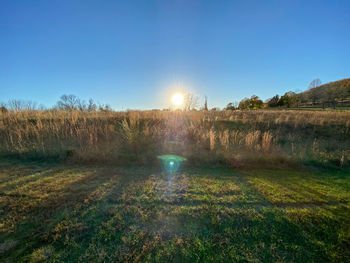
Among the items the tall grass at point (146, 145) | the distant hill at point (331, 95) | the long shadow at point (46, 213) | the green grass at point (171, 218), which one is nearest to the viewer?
the green grass at point (171, 218)

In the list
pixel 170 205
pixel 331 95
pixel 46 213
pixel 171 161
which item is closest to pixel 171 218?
pixel 170 205

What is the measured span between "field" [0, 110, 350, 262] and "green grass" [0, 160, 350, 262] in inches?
0.5

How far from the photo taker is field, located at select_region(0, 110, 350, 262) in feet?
4.77

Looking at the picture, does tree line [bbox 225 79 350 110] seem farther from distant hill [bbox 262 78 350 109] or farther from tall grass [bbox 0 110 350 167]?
tall grass [bbox 0 110 350 167]

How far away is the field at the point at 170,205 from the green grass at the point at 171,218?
0.01 metres

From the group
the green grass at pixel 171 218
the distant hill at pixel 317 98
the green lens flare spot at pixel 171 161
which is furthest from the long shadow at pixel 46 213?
the distant hill at pixel 317 98

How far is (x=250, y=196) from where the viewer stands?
2.43 metres

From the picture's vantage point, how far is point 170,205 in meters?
2.16

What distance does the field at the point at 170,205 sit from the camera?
4.77 feet

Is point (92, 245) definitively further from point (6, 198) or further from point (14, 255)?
point (6, 198)

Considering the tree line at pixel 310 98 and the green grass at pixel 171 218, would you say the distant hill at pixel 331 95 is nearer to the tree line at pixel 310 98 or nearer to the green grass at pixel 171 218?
the tree line at pixel 310 98

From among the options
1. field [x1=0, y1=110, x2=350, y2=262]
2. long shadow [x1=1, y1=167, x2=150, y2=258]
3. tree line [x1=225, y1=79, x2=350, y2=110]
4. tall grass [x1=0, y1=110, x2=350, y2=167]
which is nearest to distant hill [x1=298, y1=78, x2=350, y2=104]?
tree line [x1=225, y1=79, x2=350, y2=110]

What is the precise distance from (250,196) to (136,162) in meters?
2.95

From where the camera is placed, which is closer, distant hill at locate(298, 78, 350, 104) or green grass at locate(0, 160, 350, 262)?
green grass at locate(0, 160, 350, 262)
